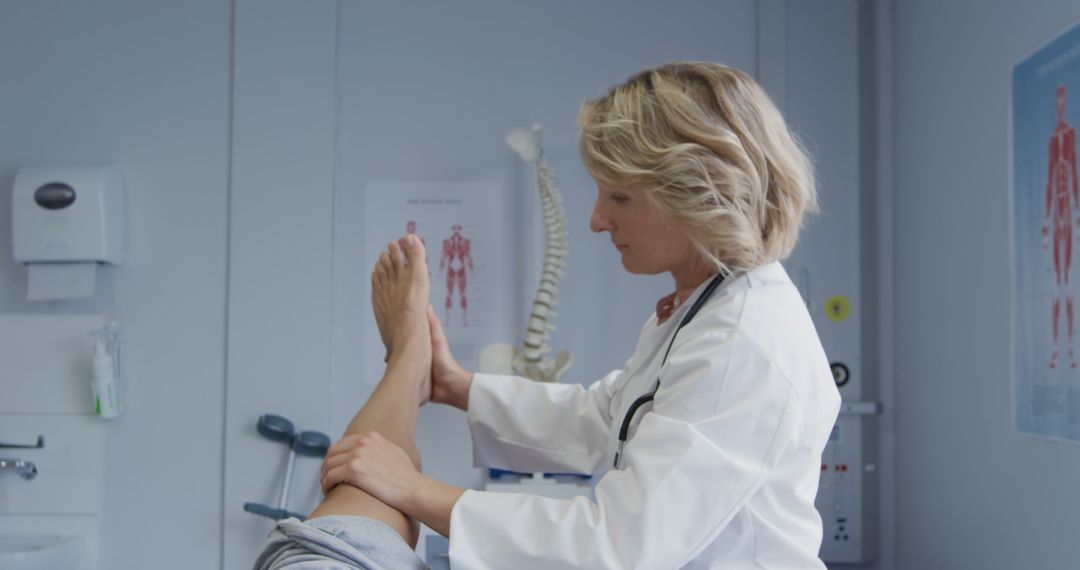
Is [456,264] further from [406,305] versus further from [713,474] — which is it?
[713,474]

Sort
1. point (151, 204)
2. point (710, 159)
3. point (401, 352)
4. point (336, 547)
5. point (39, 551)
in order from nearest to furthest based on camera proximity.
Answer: point (336, 547) → point (710, 159) → point (401, 352) → point (39, 551) → point (151, 204)

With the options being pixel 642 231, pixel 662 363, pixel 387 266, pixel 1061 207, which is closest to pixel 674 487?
pixel 662 363

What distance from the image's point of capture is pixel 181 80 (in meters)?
2.37

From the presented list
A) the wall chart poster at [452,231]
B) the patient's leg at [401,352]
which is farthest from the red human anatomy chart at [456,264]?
the patient's leg at [401,352]

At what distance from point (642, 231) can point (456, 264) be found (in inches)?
49.1

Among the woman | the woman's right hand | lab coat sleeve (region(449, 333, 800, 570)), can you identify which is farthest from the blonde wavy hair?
the woman's right hand

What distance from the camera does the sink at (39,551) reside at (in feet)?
6.72

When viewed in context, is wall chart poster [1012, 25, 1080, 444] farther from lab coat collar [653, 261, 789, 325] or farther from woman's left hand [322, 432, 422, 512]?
woman's left hand [322, 432, 422, 512]

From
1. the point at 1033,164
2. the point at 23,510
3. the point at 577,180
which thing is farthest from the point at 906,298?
the point at 23,510

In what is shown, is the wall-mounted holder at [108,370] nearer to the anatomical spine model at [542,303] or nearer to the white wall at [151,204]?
the white wall at [151,204]

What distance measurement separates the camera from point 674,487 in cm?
95

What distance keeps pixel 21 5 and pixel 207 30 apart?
492 mm

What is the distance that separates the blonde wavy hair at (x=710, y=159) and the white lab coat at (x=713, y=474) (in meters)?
0.06

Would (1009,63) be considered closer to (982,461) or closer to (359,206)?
(982,461)
